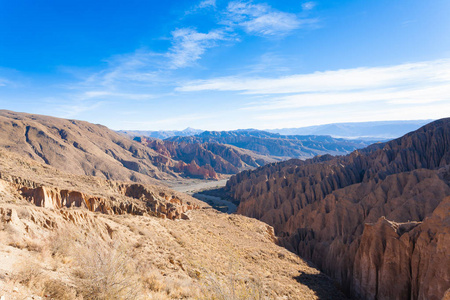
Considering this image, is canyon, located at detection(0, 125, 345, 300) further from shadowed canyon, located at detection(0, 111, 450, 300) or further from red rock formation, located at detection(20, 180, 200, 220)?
red rock formation, located at detection(20, 180, 200, 220)

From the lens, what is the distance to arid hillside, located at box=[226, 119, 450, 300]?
57.9 ft

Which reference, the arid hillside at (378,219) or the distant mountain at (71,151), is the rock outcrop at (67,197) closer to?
the arid hillside at (378,219)

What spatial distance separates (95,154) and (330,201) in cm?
11134

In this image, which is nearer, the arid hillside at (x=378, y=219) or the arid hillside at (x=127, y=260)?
the arid hillside at (x=127, y=260)

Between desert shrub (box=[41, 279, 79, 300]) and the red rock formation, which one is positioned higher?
desert shrub (box=[41, 279, 79, 300])

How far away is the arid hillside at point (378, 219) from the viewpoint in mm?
17641

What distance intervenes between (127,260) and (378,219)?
23672mm

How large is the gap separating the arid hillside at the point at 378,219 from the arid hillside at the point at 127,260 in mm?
4085

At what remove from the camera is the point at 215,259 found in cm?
1791

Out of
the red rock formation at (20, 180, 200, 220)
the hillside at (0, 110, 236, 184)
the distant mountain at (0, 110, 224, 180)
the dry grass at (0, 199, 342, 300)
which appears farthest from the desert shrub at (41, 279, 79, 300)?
the hillside at (0, 110, 236, 184)

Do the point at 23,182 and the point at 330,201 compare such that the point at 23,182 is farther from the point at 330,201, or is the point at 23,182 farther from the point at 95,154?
the point at 95,154

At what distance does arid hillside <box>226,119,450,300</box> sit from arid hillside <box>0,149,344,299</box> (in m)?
4.09

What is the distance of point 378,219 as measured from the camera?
23969mm

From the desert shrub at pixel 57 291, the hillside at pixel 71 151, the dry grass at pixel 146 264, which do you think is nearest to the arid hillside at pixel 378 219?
the dry grass at pixel 146 264
